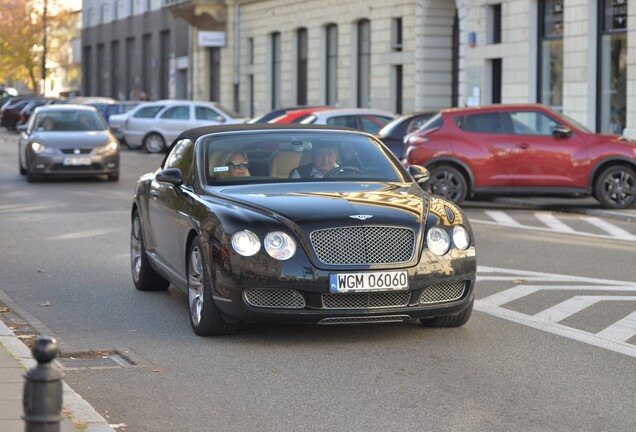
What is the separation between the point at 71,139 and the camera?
26625mm

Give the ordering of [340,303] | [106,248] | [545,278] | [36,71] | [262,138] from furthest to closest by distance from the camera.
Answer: [36,71]
[106,248]
[545,278]
[262,138]
[340,303]

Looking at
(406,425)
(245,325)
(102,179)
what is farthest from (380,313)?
(102,179)

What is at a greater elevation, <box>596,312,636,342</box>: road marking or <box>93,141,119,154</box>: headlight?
<box>93,141,119,154</box>: headlight

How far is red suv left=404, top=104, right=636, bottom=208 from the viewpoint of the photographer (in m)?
20.4

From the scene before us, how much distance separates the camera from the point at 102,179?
28.2m

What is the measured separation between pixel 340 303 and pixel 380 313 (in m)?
0.26

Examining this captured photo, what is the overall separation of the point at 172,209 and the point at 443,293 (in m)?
2.32

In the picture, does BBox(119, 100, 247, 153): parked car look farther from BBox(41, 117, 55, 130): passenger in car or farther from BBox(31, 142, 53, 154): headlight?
BBox(31, 142, 53, 154): headlight

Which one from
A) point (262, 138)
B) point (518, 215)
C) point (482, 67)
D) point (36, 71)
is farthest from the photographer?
point (36, 71)

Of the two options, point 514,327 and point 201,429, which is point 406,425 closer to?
point 201,429

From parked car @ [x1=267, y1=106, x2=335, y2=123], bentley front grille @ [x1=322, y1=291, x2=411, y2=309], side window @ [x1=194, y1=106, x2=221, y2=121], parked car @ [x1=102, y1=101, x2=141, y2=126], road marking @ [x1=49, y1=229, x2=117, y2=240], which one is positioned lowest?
road marking @ [x1=49, y1=229, x2=117, y2=240]

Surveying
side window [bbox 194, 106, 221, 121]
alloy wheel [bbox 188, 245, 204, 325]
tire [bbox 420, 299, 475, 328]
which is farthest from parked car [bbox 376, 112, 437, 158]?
side window [bbox 194, 106, 221, 121]

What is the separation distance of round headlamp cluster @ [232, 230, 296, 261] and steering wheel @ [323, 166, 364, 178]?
1409 mm

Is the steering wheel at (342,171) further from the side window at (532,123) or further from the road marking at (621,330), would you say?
the side window at (532,123)
